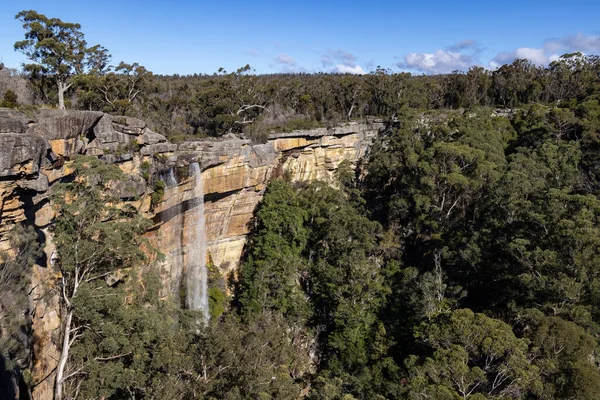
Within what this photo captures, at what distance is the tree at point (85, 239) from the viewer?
13.9 m

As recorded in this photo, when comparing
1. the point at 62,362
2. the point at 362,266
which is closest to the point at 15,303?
the point at 62,362

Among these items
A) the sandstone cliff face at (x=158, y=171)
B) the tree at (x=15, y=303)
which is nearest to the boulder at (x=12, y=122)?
the sandstone cliff face at (x=158, y=171)

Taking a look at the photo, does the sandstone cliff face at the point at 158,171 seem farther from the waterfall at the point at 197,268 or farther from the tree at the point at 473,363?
the tree at the point at 473,363

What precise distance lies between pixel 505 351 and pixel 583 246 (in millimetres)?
6208

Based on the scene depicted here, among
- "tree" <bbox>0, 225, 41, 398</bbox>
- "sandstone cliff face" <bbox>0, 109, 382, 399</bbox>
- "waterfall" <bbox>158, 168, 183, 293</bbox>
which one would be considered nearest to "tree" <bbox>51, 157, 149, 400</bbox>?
"tree" <bbox>0, 225, 41, 398</bbox>

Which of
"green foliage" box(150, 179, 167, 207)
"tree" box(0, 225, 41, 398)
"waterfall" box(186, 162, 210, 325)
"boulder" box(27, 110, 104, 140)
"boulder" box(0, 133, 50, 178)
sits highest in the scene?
"boulder" box(27, 110, 104, 140)

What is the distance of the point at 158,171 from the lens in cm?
2297

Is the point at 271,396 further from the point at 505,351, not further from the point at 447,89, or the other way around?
the point at 447,89

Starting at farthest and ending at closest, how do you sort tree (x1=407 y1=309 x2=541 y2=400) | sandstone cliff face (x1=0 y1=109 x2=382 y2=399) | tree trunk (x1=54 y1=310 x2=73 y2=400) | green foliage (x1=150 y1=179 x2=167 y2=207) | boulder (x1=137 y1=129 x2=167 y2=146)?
1. green foliage (x1=150 y1=179 x2=167 y2=207)
2. boulder (x1=137 y1=129 x2=167 y2=146)
3. sandstone cliff face (x1=0 y1=109 x2=382 y2=399)
4. tree trunk (x1=54 y1=310 x2=73 y2=400)
5. tree (x1=407 y1=309 x2=541 y2=400)

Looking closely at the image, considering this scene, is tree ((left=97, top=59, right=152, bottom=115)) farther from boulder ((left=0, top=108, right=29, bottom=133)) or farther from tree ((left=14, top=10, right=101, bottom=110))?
boulder ((left=0, top=108, right=29, bottom=133))

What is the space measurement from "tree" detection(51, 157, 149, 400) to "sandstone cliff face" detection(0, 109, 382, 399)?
3.59 feet

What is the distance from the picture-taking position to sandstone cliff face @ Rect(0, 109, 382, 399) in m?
13.6

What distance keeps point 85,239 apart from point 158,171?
30.2 feet

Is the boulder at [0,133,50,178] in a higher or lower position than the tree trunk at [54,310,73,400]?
higher
